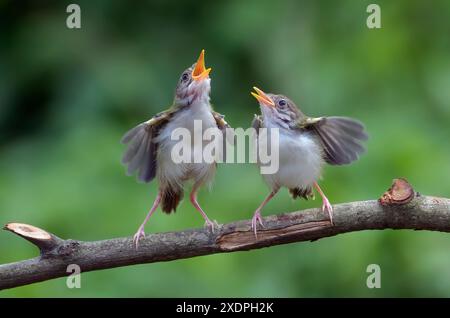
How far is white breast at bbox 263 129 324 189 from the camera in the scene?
4.57 m

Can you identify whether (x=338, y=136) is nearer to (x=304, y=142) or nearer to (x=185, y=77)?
(x=304, y=142)

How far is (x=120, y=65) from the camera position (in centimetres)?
712

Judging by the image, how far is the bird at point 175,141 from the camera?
468cm

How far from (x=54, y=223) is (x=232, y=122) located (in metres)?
1.68

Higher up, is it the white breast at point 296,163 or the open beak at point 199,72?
the open beak at point 199,72

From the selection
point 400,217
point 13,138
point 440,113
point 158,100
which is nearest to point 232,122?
point 158,100

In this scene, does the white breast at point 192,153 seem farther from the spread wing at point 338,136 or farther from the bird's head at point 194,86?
the spread wing at point 338,136

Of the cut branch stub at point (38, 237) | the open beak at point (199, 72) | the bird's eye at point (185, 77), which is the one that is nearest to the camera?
the cut branch stub at point (38, 237)

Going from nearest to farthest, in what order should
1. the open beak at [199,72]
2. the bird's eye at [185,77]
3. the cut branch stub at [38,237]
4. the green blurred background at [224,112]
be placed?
the cut branch stub at [38,237] < the open beak at [199,72] < the bird's eye at [185,77] < the green blurred background at [224,112]

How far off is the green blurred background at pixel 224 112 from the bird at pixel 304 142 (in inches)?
38.8

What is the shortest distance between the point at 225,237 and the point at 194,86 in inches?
38.5

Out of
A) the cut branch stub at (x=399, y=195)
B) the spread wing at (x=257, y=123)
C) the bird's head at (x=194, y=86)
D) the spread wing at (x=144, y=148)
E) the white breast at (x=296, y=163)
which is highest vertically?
the bird's head at (x=194, y=86)

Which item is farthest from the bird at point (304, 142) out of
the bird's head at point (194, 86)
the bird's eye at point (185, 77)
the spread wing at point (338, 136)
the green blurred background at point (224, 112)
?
the green blurred background at point (224, 112)

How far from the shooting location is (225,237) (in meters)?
4.21
